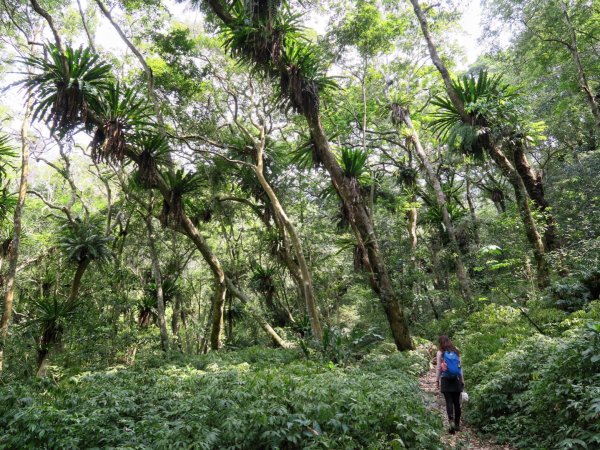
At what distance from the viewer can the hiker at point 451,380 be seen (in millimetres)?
4840

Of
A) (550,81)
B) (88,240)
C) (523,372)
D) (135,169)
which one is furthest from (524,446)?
(550,81)

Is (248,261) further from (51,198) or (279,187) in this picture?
(51,198)

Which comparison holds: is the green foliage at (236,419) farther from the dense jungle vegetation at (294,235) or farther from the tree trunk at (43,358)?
the tree trunk at (43,358)

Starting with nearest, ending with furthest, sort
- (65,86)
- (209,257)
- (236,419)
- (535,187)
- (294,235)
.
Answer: (236,419) → (65,86) → (294,235) → (209,257) → (535,187)

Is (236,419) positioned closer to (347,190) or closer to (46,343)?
(347,190)

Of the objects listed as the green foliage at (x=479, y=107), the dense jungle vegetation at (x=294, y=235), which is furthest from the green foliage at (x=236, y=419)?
the green foliage at (x=479, y=107)

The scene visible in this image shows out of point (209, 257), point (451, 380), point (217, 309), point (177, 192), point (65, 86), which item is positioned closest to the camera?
→ point (451, 380)

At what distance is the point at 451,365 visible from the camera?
4.87 m

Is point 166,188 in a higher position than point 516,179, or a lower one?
higher

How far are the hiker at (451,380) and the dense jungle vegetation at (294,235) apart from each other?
0.35 m

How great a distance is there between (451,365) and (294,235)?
4162 mm

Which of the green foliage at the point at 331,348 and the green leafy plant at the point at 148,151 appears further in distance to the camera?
the green leafy plant at the point at 148,151

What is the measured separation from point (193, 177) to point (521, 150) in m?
8.28

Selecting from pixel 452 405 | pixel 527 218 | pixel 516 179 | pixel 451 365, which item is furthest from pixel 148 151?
pixel 527 218
